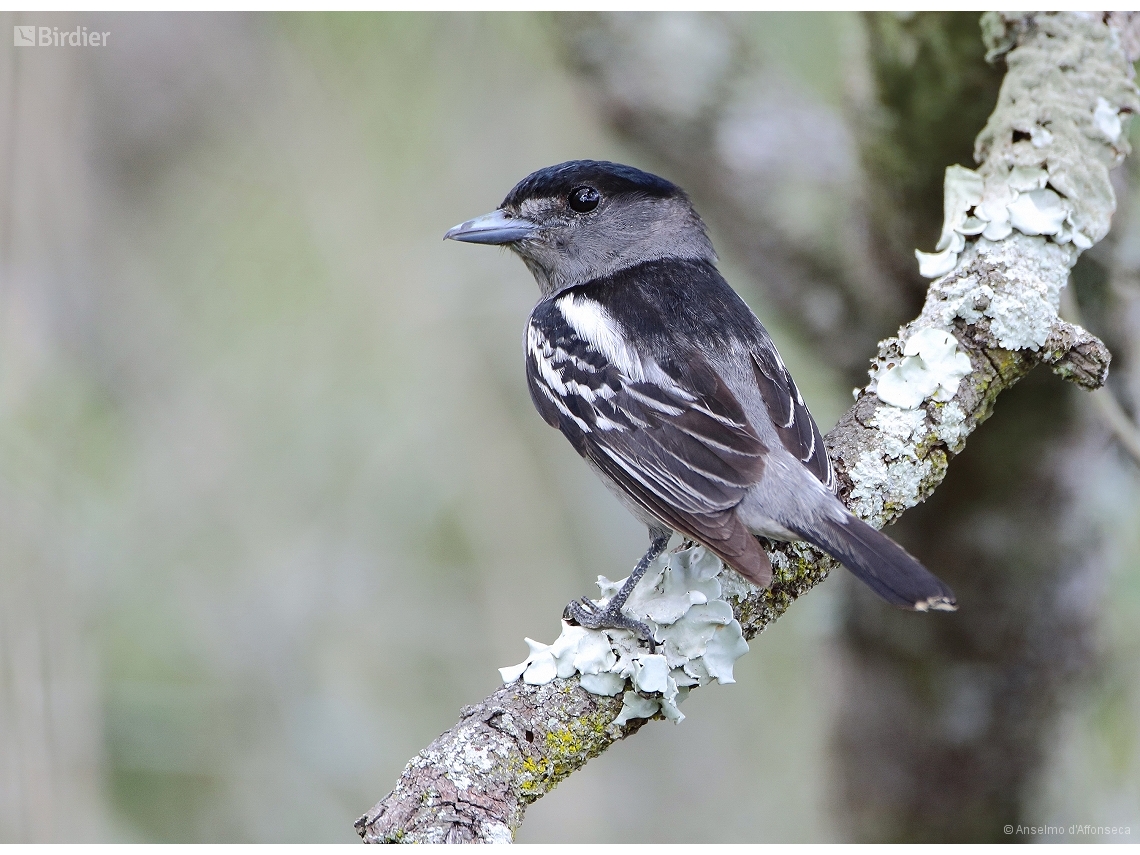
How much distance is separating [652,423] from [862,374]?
1317 millimetres

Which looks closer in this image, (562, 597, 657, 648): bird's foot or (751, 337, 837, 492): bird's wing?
(562, 597, 657, 648): bird's foot

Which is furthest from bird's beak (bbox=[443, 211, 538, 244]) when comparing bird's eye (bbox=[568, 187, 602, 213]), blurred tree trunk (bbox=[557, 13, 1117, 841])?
blurred tree trunk (bbox=[557, 13, 1117, 841])

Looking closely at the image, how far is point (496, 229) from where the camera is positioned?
3670 mm

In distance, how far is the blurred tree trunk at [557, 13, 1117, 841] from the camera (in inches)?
137

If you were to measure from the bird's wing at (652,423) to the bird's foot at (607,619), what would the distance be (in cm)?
28

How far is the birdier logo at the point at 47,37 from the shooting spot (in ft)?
11.9

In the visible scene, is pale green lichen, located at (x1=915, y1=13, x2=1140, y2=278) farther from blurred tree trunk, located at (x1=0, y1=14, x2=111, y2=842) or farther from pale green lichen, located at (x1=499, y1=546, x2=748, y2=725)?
blurred tree trunk, located at (x1=0, y1=14, x2=111, y2=842)

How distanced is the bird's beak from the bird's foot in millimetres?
1672

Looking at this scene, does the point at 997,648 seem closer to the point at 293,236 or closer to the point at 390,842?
the point at 390,842

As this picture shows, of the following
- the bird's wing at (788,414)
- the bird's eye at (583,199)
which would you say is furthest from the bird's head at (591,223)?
the bird's wing at (788,414)

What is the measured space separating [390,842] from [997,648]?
2.68m

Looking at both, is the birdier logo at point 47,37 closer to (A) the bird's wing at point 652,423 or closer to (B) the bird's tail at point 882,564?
(A) the bird's wing at point 652,423

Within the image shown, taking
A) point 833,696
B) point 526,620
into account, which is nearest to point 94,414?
point 526,620

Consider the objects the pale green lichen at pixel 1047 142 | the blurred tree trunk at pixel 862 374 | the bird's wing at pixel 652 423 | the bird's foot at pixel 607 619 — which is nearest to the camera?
the bird's foot at pixel 607 619
